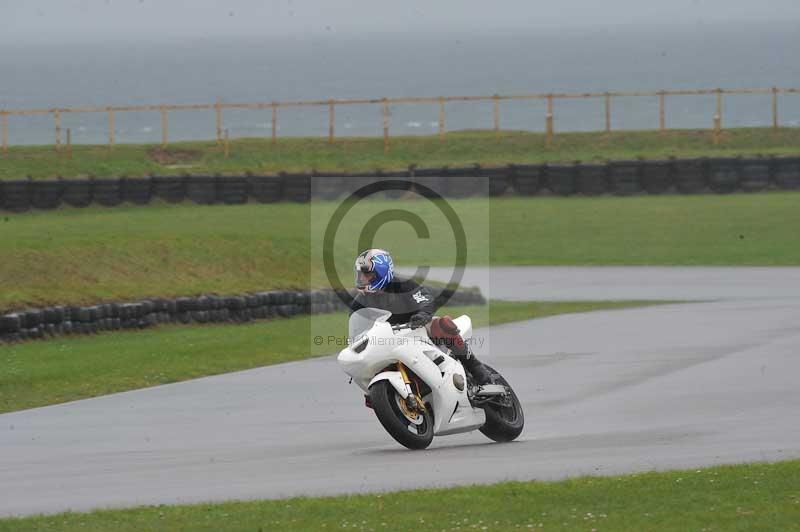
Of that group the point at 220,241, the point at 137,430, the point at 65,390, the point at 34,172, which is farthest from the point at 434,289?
the point at 34,172

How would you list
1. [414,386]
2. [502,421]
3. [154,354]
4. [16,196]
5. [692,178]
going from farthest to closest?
[692,178] < [16,196] < [154,354] < [502,421] < [414,386]

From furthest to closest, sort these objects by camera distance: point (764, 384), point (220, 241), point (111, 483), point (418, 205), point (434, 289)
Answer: point (418, 205) → point (220, 241) → point (434, 289) → point (764, 384) → point (111, 483)

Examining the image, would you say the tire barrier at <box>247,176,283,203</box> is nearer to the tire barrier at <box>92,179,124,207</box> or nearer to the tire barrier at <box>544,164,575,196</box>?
the tire barrier at <box>92,179,124,207</box>

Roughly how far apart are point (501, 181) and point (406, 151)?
8381 millimetres

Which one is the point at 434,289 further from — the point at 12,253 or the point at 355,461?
the point at 355,461

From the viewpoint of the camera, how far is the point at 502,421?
11289 millimetres

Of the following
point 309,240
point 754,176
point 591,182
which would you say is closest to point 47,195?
point 309,240

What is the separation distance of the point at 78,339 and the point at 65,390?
12.3 feet

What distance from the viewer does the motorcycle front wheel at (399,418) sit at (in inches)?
415

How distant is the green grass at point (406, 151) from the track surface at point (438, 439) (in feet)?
84.9

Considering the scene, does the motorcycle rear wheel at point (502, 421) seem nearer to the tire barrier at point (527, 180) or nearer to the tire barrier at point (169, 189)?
the tire barrier at point (169, 189)

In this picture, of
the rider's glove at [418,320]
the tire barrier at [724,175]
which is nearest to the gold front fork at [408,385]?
the rider's glove at [418,320]

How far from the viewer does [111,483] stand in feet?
32.4

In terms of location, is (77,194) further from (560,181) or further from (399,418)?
(399,418)
